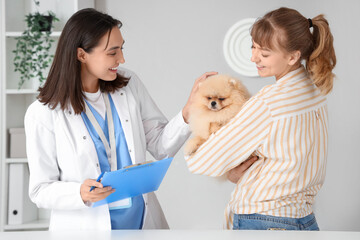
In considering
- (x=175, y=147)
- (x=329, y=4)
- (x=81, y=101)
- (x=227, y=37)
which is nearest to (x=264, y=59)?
(x=175, y=147)

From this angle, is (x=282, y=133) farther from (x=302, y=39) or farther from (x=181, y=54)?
(x=181, y=54)

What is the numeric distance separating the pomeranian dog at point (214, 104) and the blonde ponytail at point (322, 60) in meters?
0.34

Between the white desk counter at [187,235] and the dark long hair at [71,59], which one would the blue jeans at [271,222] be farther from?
the dark long hair at [71,59]

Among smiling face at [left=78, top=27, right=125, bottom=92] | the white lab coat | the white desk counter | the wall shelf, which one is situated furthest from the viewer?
the wall shelf

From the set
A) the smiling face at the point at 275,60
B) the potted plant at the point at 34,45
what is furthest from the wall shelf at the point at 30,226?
the smiling face at the point at 275,60

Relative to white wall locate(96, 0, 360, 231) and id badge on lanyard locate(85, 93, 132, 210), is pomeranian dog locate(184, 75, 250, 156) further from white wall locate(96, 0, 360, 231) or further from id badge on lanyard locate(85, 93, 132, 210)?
white wall locate(96, 0, 360, 231)

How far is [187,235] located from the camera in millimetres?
1280

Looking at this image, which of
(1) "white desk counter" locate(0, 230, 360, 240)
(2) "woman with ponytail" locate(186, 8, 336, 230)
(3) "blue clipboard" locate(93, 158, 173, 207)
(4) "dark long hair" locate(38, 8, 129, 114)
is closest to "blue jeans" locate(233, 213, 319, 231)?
(2) "woman with ponytail" locate(186, 8, 336, 230)

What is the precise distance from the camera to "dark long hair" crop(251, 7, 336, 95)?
1.40 meters

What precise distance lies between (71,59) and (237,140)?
2.56ft

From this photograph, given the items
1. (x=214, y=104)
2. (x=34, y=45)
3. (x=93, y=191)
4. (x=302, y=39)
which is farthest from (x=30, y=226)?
(x=302, y=39)

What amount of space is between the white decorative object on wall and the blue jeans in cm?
241

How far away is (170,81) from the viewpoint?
3848 millimetres

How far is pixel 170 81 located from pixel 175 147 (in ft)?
6.60
